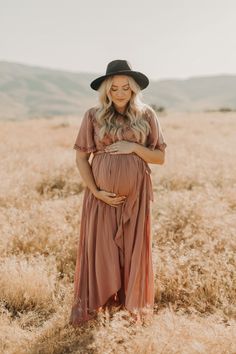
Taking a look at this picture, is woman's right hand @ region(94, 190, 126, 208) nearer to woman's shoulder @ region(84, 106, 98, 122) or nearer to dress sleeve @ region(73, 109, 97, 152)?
dress sleeve @ region(73, 109, 97, 152)

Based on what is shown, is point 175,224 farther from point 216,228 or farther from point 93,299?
point 93,299

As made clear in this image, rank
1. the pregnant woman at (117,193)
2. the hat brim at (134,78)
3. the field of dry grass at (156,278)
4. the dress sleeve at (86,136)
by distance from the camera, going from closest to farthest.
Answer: the field of dry grass at (156,278)
the hat brim at (134,78)
the pregnant woman at (117,193)
the dress sleeve at (86,136)

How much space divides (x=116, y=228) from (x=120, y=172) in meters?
0.52

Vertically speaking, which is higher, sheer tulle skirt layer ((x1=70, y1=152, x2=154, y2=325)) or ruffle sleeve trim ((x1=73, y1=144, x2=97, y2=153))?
ruffle sleeve trim ((x1=73, y1=144, x2=97, y2=153))

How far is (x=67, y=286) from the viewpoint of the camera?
5129mm

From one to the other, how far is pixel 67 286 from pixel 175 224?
6.01 ft

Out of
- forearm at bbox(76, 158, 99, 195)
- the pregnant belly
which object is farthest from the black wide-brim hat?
forearm at bbox(76, 158, 99, 195)

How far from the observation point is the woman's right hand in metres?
3.97

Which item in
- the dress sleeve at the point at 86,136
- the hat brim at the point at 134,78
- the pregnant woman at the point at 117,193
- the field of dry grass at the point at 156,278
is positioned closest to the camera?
the field of dry grass at the point at 156,278

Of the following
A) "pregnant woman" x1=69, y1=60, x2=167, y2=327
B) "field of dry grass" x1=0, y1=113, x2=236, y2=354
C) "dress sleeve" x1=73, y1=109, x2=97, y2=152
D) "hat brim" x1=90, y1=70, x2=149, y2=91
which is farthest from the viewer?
"dress sleeve" x1=73, y1=109, x2=97, y2=152

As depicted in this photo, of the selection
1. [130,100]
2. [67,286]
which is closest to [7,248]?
[67,286]

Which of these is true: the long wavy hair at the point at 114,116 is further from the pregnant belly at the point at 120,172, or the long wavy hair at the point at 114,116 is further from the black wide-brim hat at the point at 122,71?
the pregnant belly at the point at 120,172

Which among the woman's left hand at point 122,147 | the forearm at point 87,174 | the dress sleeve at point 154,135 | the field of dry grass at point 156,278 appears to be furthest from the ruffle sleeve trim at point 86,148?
the field of dry grass at point 156,278

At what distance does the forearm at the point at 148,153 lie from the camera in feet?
12.8
